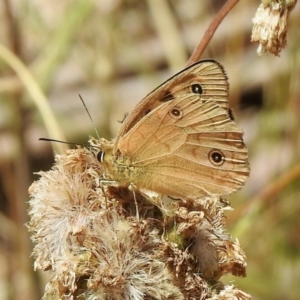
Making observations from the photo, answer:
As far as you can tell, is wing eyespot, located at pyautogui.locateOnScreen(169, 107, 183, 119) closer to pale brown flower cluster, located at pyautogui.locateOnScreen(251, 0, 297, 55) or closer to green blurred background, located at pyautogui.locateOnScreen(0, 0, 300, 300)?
pale brown flower cluster, located at pyautogui.locateOnScreen(251, 0, 297, 55)

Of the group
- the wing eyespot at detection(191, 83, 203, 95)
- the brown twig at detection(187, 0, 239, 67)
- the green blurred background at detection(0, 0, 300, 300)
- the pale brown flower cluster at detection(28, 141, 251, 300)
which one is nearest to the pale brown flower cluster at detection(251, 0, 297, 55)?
the brown twig at detection(187, 0, 239, 67)

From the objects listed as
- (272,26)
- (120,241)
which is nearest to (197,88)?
(272,26)

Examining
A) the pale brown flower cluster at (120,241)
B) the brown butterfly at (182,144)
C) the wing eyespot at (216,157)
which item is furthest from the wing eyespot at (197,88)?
the pale brown flower cluster at (120,241)

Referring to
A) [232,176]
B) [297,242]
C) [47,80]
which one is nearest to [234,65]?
[297,242]

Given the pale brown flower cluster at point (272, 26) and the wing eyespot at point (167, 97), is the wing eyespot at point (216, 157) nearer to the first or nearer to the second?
the wing eyespot at point (167, 97)

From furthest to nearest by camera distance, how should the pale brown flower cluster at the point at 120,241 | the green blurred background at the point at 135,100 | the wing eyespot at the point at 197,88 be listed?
the green blurred background at the point at 135,100
the wing eyespot at the point at 197,88
the pale brown flower cluster at the point at 120,241

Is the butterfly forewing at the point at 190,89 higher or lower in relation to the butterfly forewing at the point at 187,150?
higher

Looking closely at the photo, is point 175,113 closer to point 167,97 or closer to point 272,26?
point 167,97
